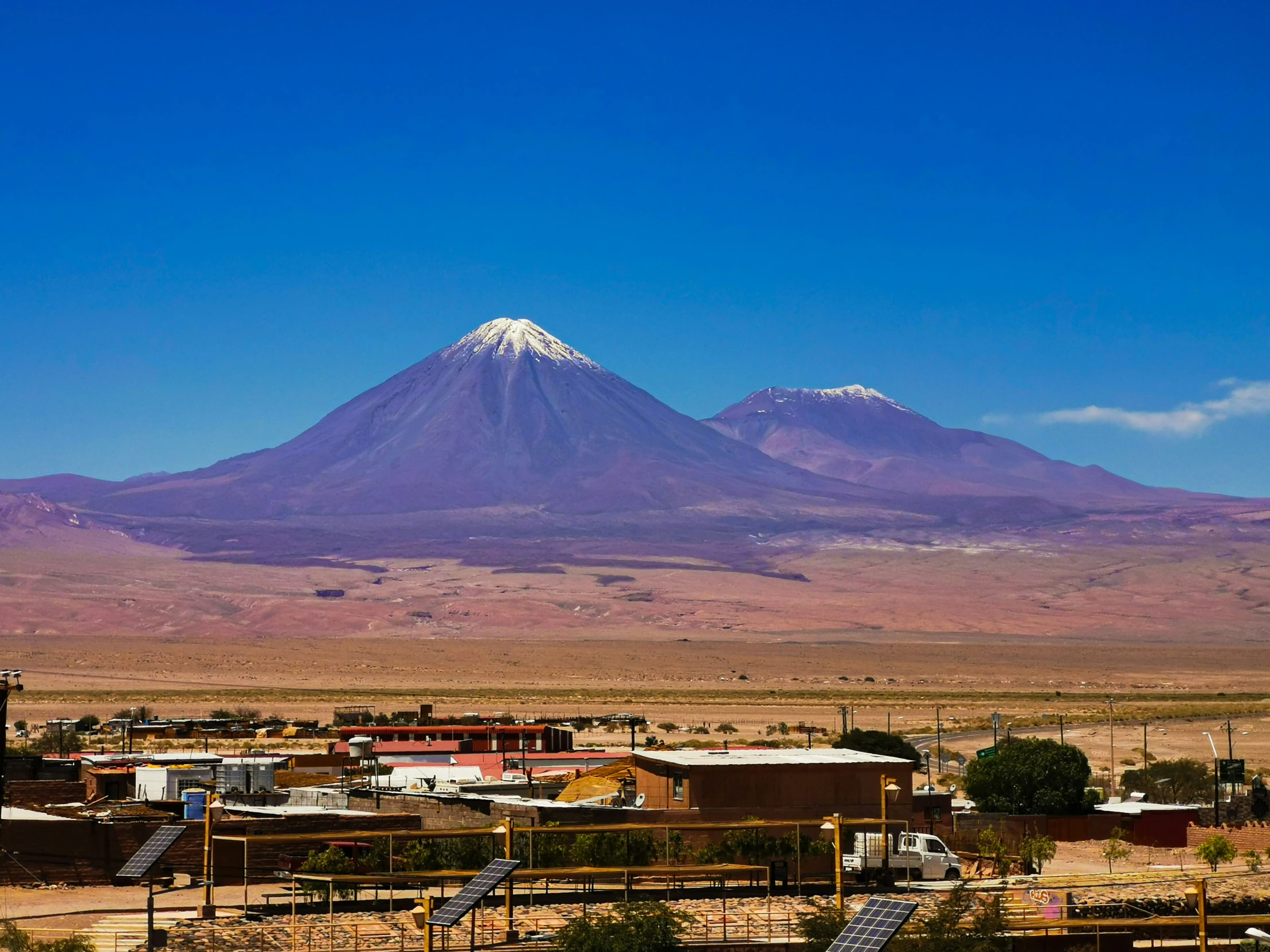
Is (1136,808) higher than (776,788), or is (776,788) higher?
(776,788)

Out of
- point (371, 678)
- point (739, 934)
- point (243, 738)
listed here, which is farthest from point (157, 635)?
point (739, 934)

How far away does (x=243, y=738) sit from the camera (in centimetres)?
6134

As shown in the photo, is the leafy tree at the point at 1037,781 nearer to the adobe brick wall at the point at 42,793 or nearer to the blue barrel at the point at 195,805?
the blue barrel at the point at 195,805

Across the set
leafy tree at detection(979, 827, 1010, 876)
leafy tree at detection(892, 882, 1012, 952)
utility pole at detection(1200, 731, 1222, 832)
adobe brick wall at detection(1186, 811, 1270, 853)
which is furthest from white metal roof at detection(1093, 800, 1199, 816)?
leafy tree at detection(892, 882, 1012, 952)

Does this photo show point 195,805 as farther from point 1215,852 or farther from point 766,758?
point 1215,852

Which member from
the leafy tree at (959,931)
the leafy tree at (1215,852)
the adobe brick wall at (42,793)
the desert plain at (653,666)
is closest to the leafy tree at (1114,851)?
the leafy tree at (1215,852)

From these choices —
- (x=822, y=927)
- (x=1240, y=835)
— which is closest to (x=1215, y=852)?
(x=1240, y=835)

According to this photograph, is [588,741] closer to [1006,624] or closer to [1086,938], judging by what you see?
[1086,938]

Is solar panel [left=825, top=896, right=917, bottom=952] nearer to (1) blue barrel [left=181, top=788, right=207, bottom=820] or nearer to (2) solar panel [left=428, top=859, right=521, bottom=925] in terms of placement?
(2) solar panel [left=428, top=859, right=521, bottom=925]

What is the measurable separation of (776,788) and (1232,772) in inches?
575

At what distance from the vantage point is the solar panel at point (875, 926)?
663 inches

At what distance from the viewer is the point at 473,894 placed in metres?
19.8

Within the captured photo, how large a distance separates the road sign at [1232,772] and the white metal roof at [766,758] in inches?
401

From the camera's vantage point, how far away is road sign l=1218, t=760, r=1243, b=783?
133 ft
